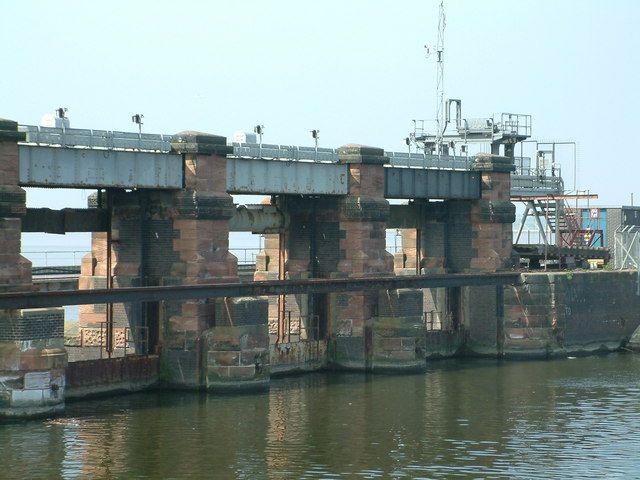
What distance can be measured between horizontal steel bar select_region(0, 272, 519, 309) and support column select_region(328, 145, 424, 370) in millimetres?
1232

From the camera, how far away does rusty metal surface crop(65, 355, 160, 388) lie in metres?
56.6

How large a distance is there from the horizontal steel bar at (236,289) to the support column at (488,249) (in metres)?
2.13

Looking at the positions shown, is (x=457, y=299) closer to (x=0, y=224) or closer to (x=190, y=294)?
(x=190, y=294)

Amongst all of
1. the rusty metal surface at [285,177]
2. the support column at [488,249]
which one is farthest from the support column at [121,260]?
the support column at [488,249]

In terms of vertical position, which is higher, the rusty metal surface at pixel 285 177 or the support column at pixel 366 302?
the rusty metal surface at pixel 285 177

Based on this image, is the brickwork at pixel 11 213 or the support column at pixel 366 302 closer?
the brickwork at pixel 11 213

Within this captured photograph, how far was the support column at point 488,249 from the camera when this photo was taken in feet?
252

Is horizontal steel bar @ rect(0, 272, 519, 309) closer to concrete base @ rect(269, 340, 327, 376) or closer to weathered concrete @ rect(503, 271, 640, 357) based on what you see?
weathered concrete @ rect(503, 271, 640, 357)

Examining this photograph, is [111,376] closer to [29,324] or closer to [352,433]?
[29,324]

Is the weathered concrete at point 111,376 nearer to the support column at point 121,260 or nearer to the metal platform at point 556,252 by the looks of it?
the support column at point 121,260

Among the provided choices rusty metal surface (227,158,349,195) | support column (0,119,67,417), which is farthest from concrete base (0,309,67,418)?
rusty metal surface (227,158,349,195)

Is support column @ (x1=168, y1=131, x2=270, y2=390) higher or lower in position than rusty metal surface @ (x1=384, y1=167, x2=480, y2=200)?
lower

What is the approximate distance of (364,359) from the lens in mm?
68562

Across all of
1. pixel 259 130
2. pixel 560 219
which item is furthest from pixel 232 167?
pixel 560 219
